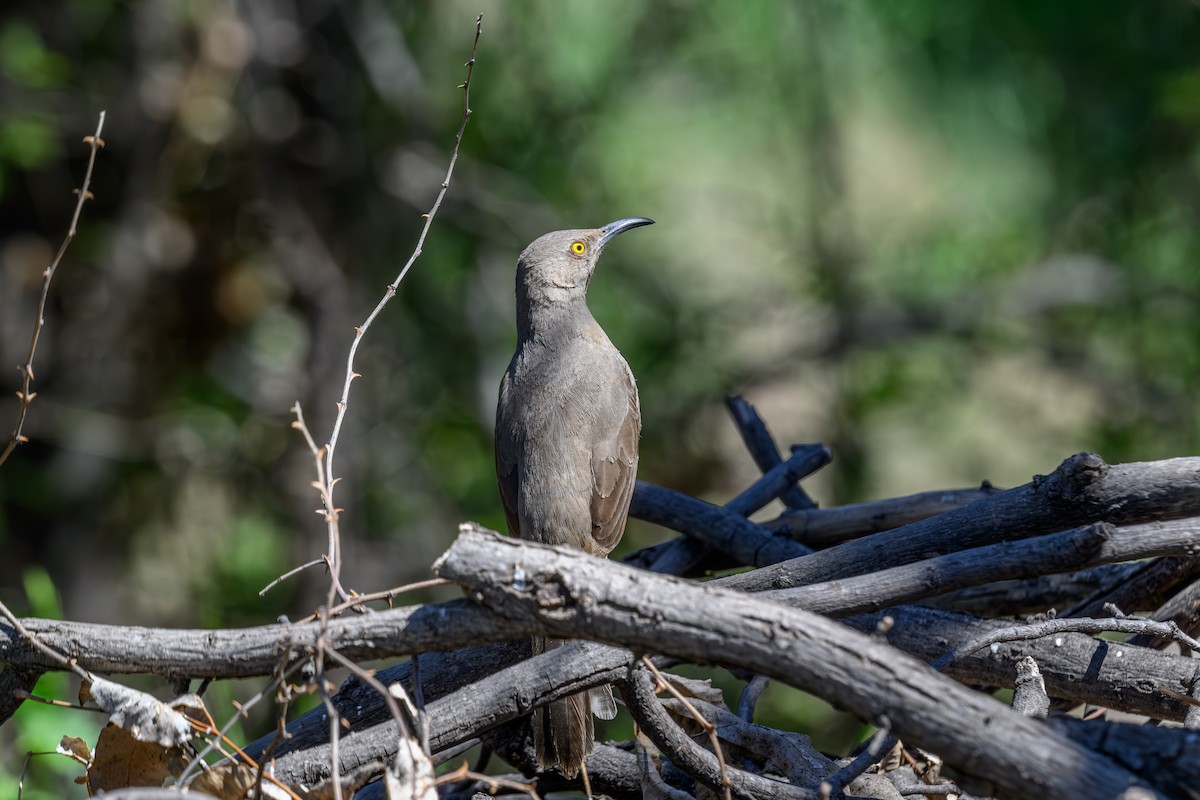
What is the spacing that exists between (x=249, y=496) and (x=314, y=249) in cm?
178

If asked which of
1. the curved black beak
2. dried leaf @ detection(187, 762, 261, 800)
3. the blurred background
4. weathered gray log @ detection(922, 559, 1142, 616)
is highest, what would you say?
the blurred background

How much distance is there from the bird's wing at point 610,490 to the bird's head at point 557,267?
794 mm

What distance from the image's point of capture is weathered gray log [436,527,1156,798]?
5.94 ft

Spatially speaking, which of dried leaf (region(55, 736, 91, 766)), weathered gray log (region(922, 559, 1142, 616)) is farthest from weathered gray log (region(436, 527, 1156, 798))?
weathered gray log (region(922, 559, 1142, 616))

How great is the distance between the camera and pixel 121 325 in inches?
274

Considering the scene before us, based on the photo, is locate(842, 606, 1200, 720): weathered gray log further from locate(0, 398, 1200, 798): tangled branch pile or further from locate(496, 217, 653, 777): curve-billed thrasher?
locate(496, 217, 653, 777): curve-billed thrasher

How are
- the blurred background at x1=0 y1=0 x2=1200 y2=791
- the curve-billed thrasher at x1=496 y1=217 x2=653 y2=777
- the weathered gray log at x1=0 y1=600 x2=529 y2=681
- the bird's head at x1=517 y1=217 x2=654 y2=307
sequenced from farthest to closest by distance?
the blurred background at x1=0 y1=0 x2=1200 y2=791
the bird's head at x1=517 y1=217 x2=654 y2=307
the curve-billed thrasher at x1=496 y1=217 x2=653 y2=777
the weathered gray log at x1=0 y1=600 x2=529 y2=681

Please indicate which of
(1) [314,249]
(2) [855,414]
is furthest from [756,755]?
(1) [314,249]

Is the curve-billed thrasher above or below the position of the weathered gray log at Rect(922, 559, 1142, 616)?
above

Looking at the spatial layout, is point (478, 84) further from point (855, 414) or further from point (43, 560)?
point (43, 560)

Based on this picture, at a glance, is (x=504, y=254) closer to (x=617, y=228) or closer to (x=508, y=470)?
(x=617, y=228)

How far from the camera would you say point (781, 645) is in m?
1.91

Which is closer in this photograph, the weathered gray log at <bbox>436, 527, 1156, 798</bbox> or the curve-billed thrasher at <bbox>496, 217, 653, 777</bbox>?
the weathered gray log at <bbox>436, 527, 1156, 798</bbox>

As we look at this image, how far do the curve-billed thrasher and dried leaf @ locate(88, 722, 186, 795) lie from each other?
5.00 ft
